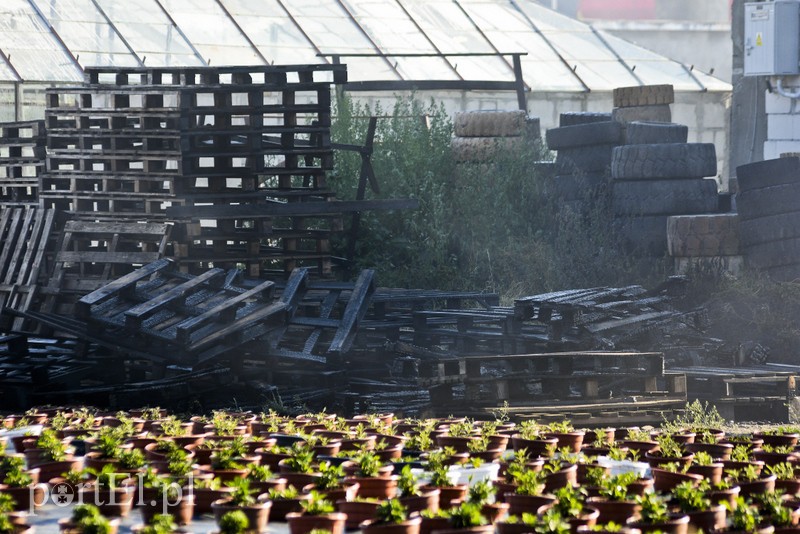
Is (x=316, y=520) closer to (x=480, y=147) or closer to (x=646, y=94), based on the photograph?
(x=480, y=147)

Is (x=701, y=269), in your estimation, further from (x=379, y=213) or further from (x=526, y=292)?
(x=379, y=213)

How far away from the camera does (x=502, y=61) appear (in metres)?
22.0

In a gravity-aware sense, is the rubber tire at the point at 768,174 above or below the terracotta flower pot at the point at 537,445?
above

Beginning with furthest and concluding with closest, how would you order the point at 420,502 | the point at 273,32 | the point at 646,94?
the point at 273,32, the point at 646,94, the point at 420,502

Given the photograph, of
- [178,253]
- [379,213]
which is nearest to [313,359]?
[178,253]

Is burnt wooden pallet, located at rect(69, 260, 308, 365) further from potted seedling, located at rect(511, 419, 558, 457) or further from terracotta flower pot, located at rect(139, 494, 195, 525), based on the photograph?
terracotta flower pot, located at rect(139, 494, 195, 525)

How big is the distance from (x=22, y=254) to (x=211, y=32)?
8.59 meters

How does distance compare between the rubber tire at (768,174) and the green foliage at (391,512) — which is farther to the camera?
the rubber tire at (768,174)

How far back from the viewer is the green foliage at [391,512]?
452 cm

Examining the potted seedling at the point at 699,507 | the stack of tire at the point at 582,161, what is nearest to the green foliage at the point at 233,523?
the potted seedling at the point at 699,507

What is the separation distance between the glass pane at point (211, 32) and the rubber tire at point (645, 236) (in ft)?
26.9

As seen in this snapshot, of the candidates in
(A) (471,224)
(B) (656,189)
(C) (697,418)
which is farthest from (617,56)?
(C) (697,418)

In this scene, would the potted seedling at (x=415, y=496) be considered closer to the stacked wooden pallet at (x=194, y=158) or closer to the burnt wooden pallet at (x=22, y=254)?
the stacked wooden pallet at (x=194, y=158)

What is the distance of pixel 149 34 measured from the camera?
63.5ft
